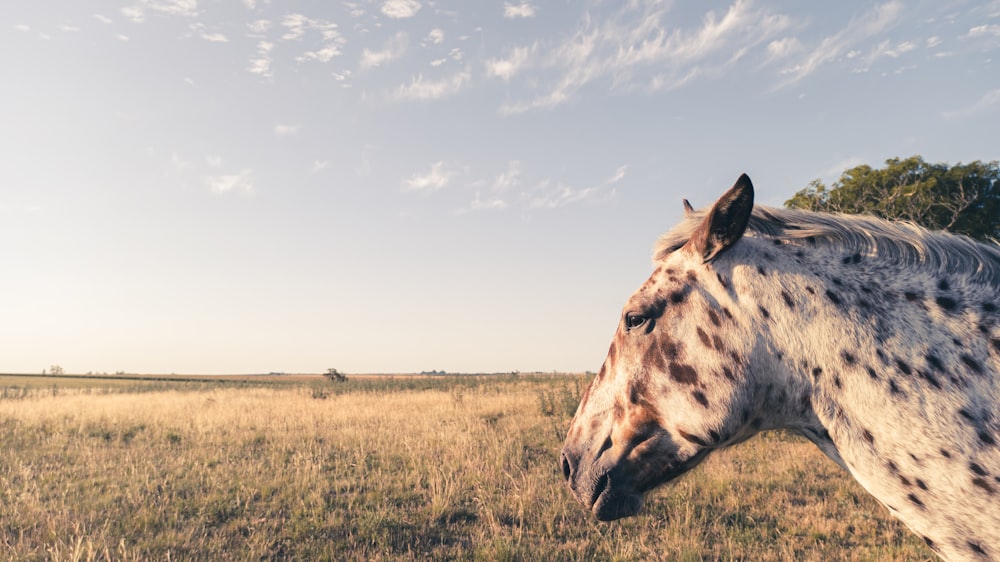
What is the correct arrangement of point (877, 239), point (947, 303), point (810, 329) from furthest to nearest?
point (877, 239)
point (810, 329)
point (947, 303)

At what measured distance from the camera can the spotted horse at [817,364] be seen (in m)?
2.16

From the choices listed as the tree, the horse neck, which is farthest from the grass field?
the tree

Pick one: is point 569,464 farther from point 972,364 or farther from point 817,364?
point 972,364

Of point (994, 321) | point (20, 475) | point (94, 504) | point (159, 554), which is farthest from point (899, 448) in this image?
point (20, 475)

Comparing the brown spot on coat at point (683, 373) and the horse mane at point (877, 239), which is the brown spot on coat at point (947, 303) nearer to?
the horse mane at point (877, 239)

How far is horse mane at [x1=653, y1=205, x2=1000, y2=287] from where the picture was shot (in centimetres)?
246

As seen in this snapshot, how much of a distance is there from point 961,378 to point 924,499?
1.60 feet

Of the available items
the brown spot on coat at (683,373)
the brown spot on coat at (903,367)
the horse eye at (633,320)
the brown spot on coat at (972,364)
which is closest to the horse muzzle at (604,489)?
the brown spot on coat at (683,373)

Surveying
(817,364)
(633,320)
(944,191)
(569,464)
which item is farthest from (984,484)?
(944,191)

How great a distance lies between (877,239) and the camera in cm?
261

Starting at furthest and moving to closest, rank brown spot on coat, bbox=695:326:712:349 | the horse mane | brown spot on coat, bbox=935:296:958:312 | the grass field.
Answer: the grass field → brown spot on coat, bbox=695:326:712:349 → the horse mane → brown spot on coat, bbox=935:296:958:312

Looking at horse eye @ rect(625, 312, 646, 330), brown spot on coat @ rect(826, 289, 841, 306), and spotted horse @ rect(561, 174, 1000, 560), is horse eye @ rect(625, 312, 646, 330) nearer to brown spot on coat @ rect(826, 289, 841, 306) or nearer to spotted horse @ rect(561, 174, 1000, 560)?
spotted horse @ rect(561, 174, 1000, 560)

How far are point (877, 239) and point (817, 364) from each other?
70cm

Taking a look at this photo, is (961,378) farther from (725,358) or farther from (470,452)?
(470,452)
